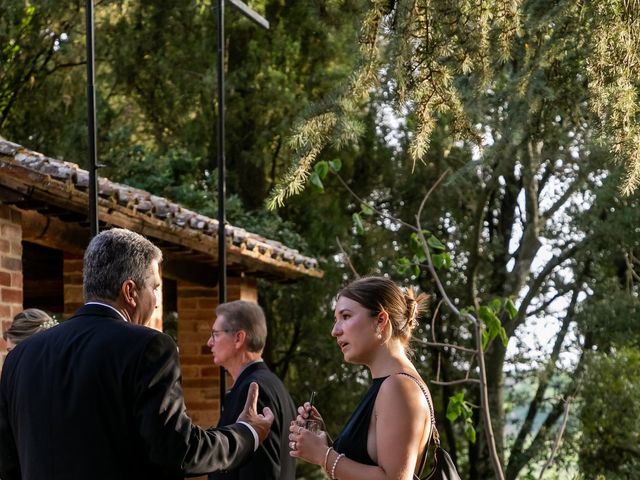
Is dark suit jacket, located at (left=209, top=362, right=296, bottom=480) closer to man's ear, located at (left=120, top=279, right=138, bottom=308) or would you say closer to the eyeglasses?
the eyeglasses

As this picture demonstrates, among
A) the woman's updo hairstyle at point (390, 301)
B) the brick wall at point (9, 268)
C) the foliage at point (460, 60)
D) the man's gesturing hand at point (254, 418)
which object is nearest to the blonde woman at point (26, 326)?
the foliage at point (460, 60)

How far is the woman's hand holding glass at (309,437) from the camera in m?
3.51

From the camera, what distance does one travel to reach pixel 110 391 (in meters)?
Answer: 3.19

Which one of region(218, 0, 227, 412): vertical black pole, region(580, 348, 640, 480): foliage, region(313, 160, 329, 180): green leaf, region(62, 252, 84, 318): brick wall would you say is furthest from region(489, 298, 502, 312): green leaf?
region(580, 348, 640, 480): foliage

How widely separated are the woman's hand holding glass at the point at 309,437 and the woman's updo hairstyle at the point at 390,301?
0.33 m

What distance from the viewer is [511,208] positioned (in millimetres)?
18594

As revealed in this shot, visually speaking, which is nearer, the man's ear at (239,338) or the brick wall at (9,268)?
→ the man's ear at (239,338)

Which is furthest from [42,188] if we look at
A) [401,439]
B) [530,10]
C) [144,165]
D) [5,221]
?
[144,165]

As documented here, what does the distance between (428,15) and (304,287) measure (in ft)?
38.5

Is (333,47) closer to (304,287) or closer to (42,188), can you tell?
(304,287)

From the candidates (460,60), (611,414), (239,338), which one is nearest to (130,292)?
(239,338)

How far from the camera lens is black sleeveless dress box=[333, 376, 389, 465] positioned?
11.3 ft

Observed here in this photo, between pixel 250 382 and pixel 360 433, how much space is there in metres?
1.43

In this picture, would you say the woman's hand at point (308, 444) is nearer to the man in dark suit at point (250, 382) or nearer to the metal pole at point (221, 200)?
the man in dark suit at point (250, 382)
